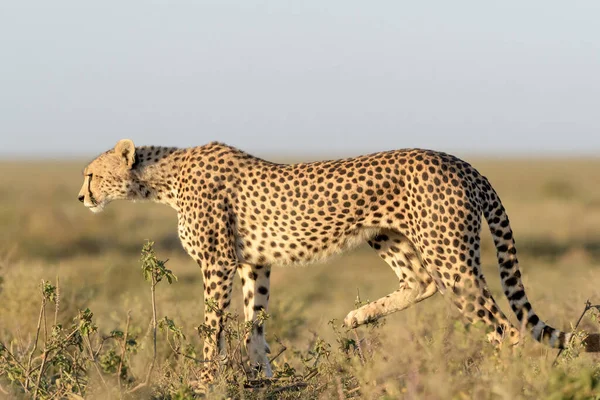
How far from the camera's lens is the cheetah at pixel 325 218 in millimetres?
5477

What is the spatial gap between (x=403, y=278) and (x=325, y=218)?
0.74m

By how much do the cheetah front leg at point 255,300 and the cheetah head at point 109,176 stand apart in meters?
0.98

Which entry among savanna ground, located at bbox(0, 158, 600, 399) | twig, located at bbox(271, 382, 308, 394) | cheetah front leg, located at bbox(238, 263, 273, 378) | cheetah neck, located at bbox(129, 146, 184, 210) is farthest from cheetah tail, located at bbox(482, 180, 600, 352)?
cheetah neck, located at bbox(129, 146, 184, 210)

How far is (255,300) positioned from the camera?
6.34 m

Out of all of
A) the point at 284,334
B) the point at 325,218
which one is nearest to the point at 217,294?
the point at 325,218

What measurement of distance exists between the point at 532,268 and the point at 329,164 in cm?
1172

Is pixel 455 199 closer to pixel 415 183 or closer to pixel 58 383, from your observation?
pixel 415 183

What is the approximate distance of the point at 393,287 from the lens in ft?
50.1

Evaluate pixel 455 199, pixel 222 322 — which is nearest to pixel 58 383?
pixel 222 322

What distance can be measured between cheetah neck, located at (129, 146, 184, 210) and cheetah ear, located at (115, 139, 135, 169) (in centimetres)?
4

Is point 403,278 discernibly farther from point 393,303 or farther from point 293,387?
point 293,387

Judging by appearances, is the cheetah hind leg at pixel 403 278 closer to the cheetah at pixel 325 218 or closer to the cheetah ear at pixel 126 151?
the cheetah at pixel 325 218

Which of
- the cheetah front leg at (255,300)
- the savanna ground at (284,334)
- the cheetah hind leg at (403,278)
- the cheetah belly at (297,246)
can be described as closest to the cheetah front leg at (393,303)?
the cheetah hind leg at (403,278)

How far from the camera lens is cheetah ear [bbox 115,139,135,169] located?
656 cm
